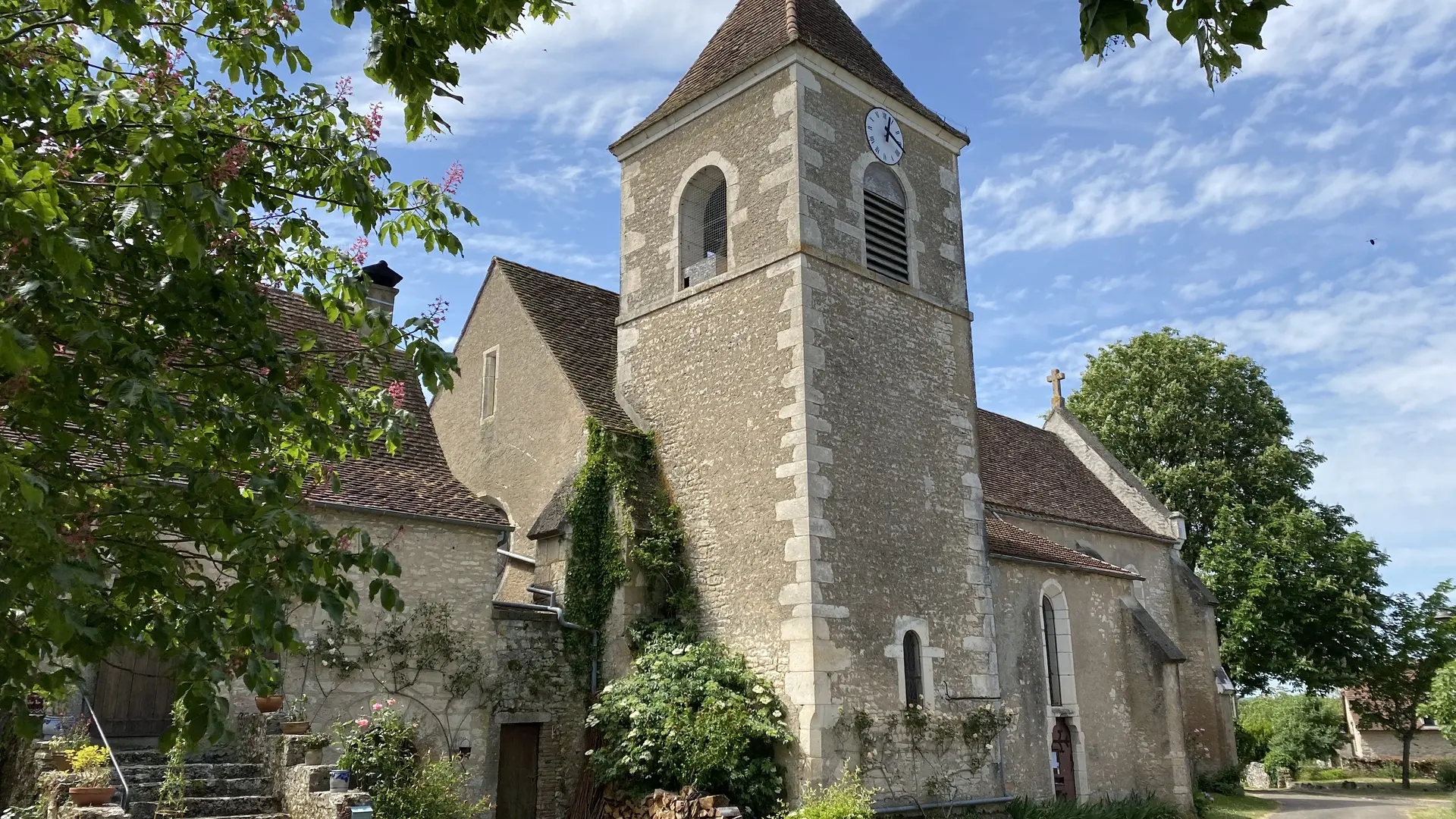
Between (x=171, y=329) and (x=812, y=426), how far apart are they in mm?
9382

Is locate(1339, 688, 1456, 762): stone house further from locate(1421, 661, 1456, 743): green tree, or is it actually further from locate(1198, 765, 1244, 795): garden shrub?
locate(1198, 765, 1244, 795): garden shrub

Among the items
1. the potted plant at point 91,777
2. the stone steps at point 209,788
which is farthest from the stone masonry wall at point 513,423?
the potted plant at point 91,777

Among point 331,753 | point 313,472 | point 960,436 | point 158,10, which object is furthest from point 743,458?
point 158,10

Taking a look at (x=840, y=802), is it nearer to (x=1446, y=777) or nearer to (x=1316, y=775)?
(x=1446, y=777)

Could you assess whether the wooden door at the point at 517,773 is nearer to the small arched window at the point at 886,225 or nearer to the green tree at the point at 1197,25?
the small arched window at the point at 886,225

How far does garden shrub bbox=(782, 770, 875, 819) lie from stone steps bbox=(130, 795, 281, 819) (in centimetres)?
551

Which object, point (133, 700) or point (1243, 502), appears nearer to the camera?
point (133, 700)

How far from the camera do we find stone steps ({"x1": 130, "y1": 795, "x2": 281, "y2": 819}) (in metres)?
9.20

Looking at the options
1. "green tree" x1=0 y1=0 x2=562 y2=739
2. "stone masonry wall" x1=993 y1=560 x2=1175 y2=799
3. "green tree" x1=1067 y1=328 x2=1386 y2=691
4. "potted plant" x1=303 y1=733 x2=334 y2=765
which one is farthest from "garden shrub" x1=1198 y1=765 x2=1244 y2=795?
"green tree" x1=0 y1=0 x2=562 y2=739

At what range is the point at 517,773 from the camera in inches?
543

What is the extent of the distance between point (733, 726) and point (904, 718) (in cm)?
251

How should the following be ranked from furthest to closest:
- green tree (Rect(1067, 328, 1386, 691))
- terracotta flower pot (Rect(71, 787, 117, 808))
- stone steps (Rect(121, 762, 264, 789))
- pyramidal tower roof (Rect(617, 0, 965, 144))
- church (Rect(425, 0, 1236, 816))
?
green tree (Rect(1067, 328, 1386, 691)) < pyramidal tower roof (Rect(617, 0, 965, 144)) < church (Rect(425, 0, 1236, 816)) < stone steps (Rect(121, 762, 264, 789)) < terracotta flower pot (Rect(71, 787, 117, 808))

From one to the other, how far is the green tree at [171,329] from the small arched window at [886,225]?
10326mm

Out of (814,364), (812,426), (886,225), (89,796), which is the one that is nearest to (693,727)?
(812,426)
